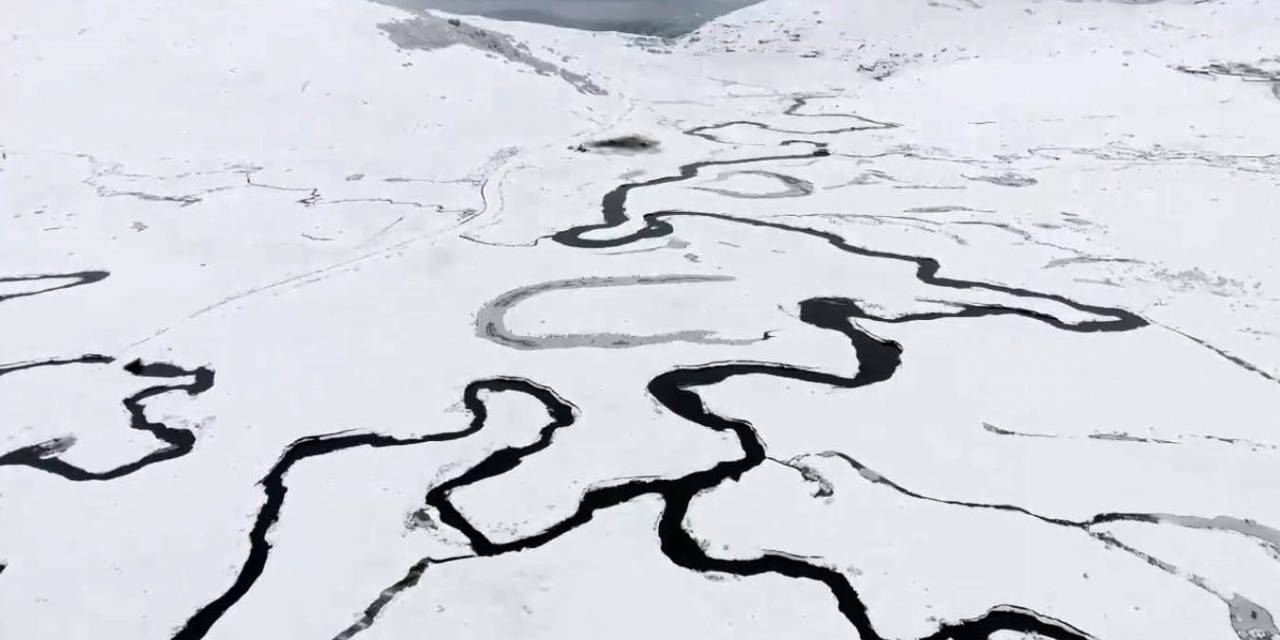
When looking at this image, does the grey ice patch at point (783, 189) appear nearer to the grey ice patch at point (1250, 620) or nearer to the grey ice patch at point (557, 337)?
the grey ice patch at point (557, 337)

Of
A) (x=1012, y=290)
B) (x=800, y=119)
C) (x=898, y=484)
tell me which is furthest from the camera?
(x=800, y=119)

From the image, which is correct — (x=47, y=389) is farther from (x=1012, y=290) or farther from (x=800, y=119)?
(x=800, y=119)

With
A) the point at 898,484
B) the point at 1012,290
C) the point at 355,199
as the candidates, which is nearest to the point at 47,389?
the point at 355,199

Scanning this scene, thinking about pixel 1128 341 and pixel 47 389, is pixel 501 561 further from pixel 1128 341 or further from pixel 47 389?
pixel 1128 341

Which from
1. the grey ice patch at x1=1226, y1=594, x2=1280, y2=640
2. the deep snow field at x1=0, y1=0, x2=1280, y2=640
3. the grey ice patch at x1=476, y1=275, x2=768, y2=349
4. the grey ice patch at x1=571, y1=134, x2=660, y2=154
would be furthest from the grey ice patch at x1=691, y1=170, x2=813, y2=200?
the grey ice patch at x1=1226, y1=594, x2=1280, y2=640

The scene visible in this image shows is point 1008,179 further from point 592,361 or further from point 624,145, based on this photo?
point 592,361

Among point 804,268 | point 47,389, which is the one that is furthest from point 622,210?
point 47,389

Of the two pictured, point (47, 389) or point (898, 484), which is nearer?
point (898, 484)

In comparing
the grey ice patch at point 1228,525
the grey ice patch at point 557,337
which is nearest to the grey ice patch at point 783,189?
the grey ice patch at point 557,337

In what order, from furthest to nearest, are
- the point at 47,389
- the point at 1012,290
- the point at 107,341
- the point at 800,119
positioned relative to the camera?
the point at 800,119 → the point at 1012,290 → the point at 107,341 → the point at 47,389
